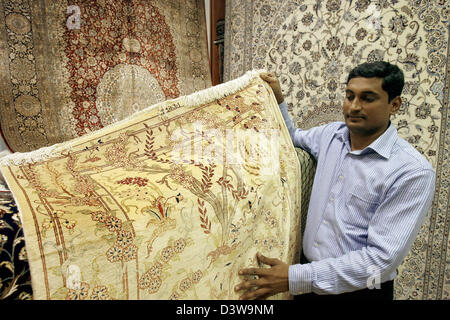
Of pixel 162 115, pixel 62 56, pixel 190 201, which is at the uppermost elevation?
pixel 62 56

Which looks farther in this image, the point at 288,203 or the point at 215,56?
the point at 215,56

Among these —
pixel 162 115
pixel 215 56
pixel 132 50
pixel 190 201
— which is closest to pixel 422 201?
pixel 190 201

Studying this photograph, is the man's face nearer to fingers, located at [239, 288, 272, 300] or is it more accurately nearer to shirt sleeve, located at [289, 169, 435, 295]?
shirt sleeve, located at [289, 169, 435, 295]

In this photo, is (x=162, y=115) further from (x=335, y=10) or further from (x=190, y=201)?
(x=335, y=10)

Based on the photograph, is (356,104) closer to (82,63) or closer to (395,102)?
(395,102)

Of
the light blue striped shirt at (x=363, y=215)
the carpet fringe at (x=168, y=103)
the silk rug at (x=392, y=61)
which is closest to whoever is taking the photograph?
the carpet fringe at (x=168, y=103)

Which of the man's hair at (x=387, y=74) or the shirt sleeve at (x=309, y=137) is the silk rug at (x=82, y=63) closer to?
the shirt sleeve at (x=309, y=137)

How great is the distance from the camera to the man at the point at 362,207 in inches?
33.2

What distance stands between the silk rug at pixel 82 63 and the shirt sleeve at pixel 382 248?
1.36 m

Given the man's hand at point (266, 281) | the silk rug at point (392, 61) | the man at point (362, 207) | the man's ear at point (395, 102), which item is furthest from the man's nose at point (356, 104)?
the silk rug at point (392, 61)

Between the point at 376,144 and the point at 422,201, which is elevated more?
the point at 376,144

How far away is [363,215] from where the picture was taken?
3.10 feet

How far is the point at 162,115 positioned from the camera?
0.89 metres

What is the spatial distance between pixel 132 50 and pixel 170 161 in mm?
1161
